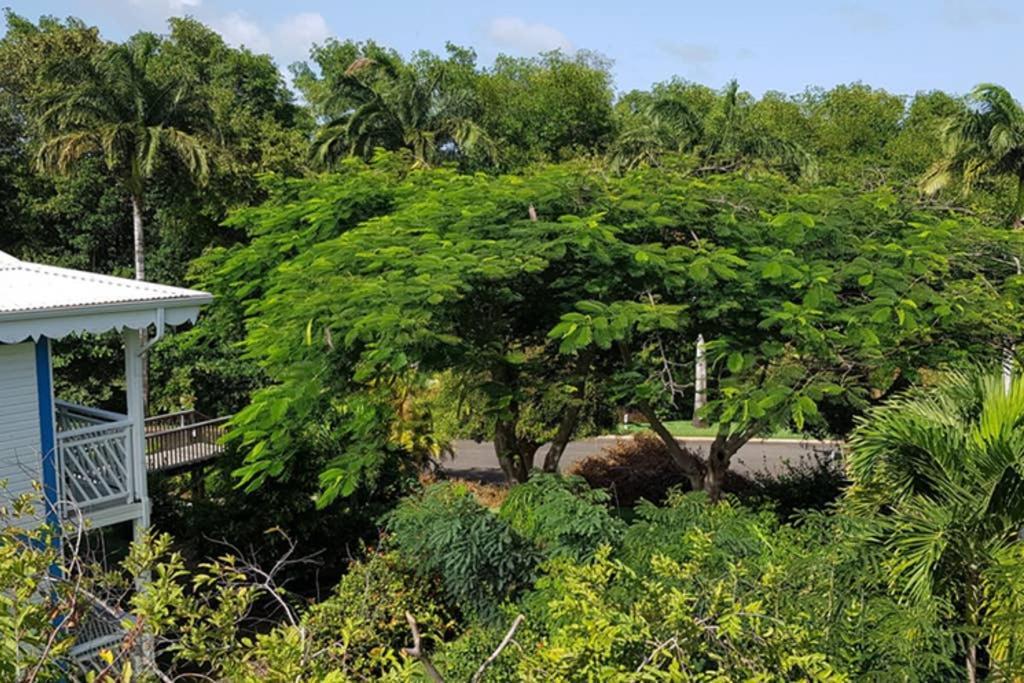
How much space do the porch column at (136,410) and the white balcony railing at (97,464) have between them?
0.05m

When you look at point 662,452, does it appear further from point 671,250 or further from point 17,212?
point 17,212

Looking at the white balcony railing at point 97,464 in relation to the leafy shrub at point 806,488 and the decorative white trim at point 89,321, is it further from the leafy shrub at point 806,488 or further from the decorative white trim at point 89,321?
the leafy shrub at point 806,488

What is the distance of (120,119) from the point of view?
810 inches

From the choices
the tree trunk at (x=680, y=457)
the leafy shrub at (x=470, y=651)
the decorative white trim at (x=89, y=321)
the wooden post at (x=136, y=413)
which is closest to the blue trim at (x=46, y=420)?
the decorative white trim at (x=89, y=321)

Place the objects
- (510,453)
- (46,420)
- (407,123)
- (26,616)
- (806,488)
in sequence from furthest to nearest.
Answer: (407,123), (806,488), (510,453), (46,420), (26,616)

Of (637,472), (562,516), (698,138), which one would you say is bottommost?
(637,472)

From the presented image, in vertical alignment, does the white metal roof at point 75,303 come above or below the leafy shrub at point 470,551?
above

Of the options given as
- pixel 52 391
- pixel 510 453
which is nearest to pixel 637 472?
pixel 510 453

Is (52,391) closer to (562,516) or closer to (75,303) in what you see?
(75,303)

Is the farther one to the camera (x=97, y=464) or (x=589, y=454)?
(x=589, y=454)

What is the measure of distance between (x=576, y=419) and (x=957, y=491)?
7029mm

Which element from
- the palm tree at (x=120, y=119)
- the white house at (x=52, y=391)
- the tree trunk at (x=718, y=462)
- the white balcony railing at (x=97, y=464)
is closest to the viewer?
the white house at (x=52, y=391)

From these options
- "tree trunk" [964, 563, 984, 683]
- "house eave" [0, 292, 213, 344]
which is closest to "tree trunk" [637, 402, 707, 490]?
"tree trunk" [964, 563, 984, 683]

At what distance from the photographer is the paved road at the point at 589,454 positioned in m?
23.5
